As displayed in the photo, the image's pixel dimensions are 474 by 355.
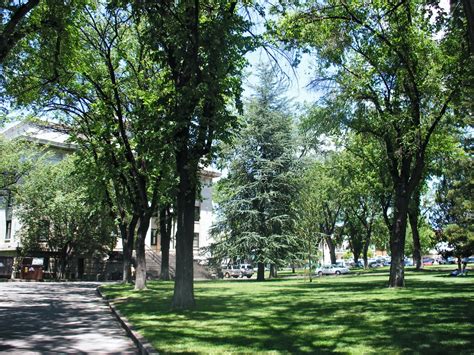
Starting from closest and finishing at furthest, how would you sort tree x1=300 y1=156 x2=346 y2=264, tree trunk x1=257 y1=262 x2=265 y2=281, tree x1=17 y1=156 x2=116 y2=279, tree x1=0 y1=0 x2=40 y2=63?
tree x1=0 y1=0 x2=40 y2=63 < tree x1=300 y1=156 x2=346 y2=264 < tree trunk x1=257 y1=262 x2=265 y2=281 < tree x1=17 y1=156 x2=116 y2=279

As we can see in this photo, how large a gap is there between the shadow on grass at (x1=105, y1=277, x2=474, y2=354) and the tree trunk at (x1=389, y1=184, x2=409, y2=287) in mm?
5296

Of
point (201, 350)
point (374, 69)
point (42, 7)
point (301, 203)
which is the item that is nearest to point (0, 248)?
point (301, 203)

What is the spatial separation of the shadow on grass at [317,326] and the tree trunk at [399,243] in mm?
5296

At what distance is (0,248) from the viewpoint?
46312mm

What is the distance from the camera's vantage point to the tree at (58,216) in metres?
39.4

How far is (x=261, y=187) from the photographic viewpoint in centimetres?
3759

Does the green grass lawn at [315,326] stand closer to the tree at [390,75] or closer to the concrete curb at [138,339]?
the concrete curb at [138,339]

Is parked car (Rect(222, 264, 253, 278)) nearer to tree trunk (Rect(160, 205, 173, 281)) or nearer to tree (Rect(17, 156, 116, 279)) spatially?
tree (Rect(17, 156, 116, 279))

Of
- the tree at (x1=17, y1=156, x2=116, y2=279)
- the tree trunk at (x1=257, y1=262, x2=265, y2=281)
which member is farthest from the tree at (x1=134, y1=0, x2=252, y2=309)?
the tree at (x1=17, y1=156, x2=116, y2=279)

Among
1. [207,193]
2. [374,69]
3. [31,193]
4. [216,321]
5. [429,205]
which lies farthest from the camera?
[207,193]

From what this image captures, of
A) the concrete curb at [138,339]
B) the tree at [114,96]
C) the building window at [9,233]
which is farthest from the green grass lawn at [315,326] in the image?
the building window at [9,233]

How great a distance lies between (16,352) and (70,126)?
20766 mm

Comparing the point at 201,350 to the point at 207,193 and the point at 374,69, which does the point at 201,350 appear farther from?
the point at 207,193

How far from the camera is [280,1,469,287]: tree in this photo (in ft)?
59.0
